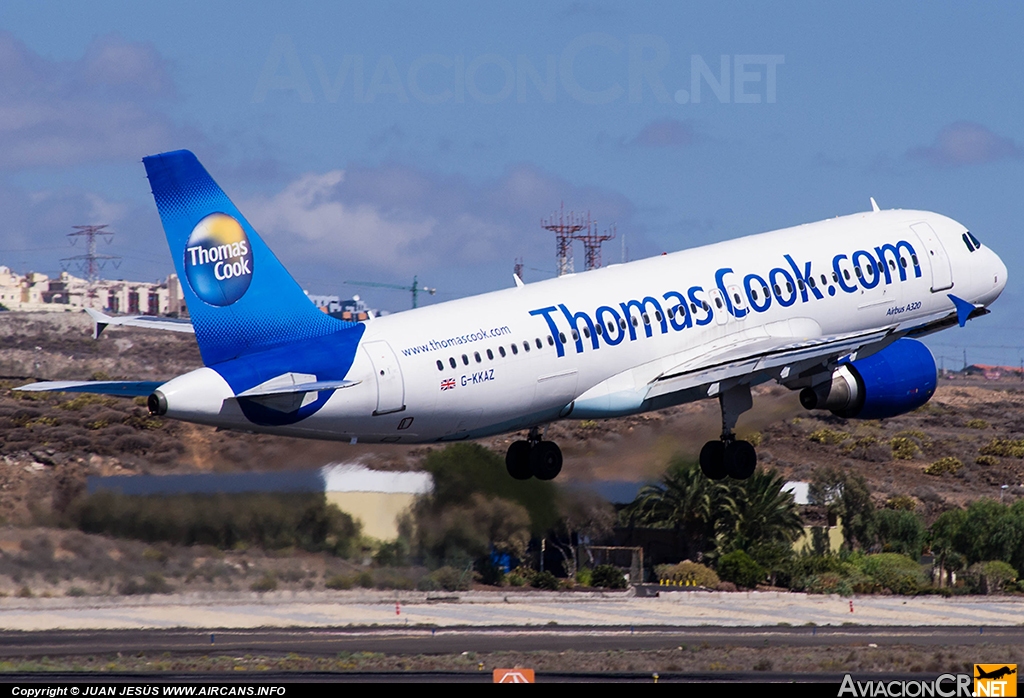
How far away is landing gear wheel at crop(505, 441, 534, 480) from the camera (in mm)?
46812

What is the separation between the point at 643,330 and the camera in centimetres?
4356

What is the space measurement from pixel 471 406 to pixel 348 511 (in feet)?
46.8

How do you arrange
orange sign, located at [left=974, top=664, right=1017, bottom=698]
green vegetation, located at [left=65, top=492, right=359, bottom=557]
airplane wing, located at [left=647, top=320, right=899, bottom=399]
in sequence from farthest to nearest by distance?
1. green vegetation, located at [left=65, top=492, right=359, bottom=557]
2. airplane wing, located at [left=647, top=320, right=899, bottom=399]
3. orange sign, located at [left=974, top=664, right=1017, bottom=698]

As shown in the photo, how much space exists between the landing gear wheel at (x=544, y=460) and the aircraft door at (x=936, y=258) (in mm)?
12364

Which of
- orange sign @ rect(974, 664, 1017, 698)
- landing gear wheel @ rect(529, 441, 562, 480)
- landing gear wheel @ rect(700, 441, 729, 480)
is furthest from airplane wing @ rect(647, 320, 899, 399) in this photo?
orange sign @ rect(974, 664, 1017, 698)

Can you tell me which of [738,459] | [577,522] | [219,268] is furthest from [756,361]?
[577,522]

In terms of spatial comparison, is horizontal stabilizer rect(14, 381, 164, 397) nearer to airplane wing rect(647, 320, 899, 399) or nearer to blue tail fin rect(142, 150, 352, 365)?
blue tail fin rect(142, 150, 352, 365)

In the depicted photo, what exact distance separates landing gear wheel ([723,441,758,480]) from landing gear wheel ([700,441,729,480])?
164 mm

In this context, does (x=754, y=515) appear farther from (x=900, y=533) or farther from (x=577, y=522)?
(x=577, y=522)

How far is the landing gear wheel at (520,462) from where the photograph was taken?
4681 cm

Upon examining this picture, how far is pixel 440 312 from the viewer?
132 ft

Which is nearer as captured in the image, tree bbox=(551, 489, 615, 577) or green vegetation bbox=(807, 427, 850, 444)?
tree bbox=(551, 489, 615, 577)

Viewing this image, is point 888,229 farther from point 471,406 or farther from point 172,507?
point 172,507

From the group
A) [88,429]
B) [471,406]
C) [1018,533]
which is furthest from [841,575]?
[471,406]
